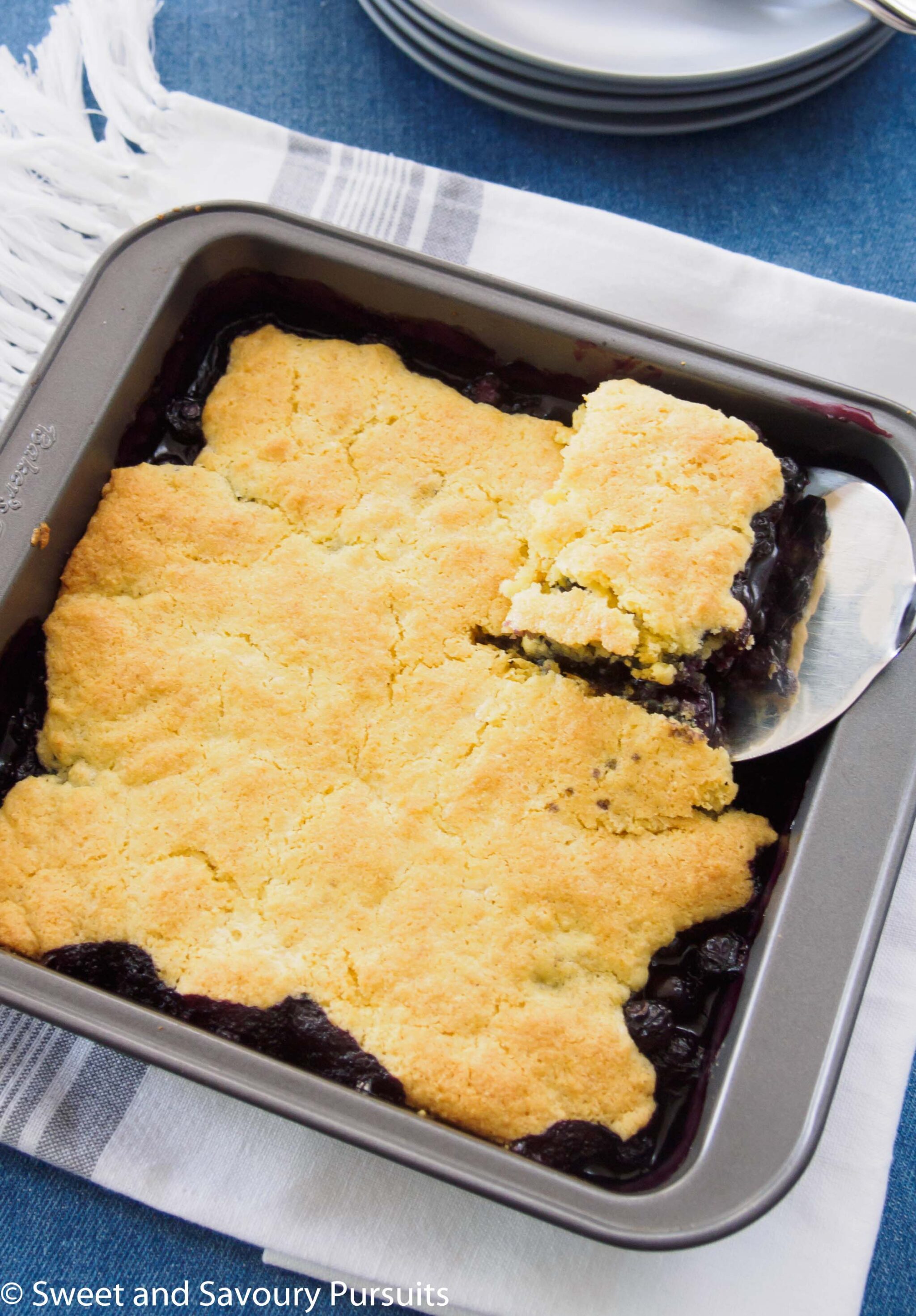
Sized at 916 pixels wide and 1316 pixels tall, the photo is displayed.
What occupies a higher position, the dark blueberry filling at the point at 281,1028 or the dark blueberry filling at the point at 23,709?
the dark blueberry filling at the point at 23,709

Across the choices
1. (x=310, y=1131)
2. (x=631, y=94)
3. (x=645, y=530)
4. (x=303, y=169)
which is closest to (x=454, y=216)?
(x=303, y=169)

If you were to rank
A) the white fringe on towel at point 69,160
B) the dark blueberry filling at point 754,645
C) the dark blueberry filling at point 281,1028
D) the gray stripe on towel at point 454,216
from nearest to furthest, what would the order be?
1. the dark blueberry filling at point 281,1028
2. the dark blueberry filling at point 754,645
3. the white fringe on towel at point 69,160
4. the gray stripe on towel at point 454,216

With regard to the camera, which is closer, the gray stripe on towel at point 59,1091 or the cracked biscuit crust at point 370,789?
the cracked biscuit crust at point 370,789

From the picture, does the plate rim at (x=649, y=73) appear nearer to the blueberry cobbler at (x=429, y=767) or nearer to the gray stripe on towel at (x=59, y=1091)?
the blueberry cobbler at (x=429, y=767)

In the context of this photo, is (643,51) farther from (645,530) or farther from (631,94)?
(645,530)

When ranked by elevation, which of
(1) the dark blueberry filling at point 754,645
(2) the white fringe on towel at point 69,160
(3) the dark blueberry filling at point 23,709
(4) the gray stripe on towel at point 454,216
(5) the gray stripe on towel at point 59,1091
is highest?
(4) the gray stripe on towel at point 454,216

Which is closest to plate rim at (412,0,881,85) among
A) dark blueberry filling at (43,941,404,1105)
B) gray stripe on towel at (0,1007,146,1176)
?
dark blueberry filling at (43,941,404,1105)

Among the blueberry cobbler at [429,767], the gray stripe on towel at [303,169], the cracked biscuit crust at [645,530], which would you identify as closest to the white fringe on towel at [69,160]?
the gray stripe on towel at [303,169]
